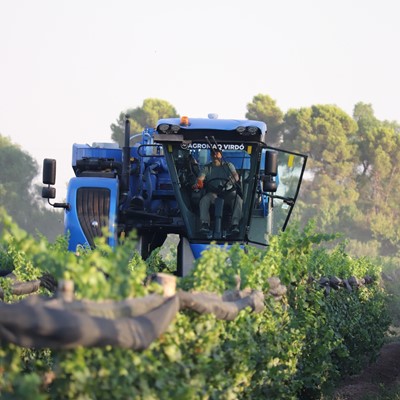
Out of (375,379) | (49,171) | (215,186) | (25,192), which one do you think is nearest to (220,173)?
(215,186)

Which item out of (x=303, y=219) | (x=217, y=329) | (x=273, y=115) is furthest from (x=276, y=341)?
(x=273, y=115)

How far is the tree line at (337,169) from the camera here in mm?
85750

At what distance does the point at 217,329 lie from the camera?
27.6 ft

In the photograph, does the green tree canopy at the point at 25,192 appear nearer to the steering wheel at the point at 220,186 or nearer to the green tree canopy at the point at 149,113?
the green tree canopy at the point at 149,113

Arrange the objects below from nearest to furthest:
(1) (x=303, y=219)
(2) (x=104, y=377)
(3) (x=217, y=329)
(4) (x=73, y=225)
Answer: (2) (x=104, y=377) < (3) (x=217, y=329) < (4) (x=73, y=225) < (1) (x=303, y=219)

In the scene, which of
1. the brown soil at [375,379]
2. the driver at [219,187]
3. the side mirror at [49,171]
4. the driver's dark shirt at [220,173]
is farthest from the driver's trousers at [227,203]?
the brown soil at [375,379]

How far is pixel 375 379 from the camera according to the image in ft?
54.1

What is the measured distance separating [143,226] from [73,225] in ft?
3.97

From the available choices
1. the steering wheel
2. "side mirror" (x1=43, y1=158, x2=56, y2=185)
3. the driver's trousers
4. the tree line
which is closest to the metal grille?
"side mirror" (x1=43, y1=158, x2=56, y2=185)

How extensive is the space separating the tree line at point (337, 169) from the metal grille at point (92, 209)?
209 ft

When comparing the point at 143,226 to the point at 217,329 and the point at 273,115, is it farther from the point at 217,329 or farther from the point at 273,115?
the point at 273,115

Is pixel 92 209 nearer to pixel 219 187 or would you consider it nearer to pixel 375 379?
pixel 219 187

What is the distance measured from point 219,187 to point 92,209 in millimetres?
2501

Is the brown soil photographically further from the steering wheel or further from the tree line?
the tree line
